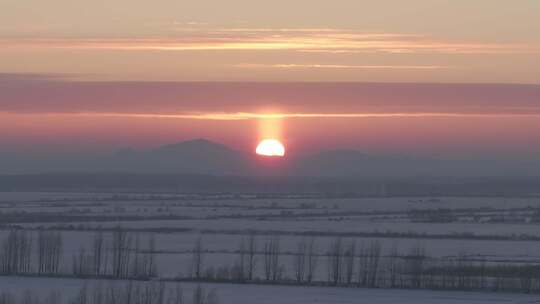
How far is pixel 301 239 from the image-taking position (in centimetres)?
5488

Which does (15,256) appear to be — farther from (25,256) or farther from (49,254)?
(49,254)

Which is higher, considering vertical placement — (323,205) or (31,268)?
(323,205)

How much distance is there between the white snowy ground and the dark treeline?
4.43 feet

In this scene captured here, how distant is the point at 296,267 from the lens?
4312 centimetres

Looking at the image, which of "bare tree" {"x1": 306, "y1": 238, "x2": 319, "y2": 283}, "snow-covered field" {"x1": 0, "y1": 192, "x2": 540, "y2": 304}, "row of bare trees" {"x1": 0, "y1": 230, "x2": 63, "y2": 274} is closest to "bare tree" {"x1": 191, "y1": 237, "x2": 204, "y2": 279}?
"snow-covered field" {"x1": 0, "y1": 192, "x2": 540, "y2": 304}

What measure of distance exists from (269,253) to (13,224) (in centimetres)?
2164

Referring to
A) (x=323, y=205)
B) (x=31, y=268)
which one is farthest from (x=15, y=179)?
(x=31, y=268)

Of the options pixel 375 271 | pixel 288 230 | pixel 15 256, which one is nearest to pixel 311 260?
pixel 375 271

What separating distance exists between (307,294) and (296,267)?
622cm

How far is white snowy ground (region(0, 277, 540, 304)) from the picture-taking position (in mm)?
35094

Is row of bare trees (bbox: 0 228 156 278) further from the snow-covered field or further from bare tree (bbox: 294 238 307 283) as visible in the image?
bare tree (bbox: 294 238 307 283)

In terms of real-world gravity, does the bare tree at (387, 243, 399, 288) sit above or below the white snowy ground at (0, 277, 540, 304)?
above

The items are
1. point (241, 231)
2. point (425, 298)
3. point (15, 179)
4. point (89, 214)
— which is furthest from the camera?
point (15, 179)

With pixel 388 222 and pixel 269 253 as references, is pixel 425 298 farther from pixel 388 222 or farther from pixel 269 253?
pixel 388 222
